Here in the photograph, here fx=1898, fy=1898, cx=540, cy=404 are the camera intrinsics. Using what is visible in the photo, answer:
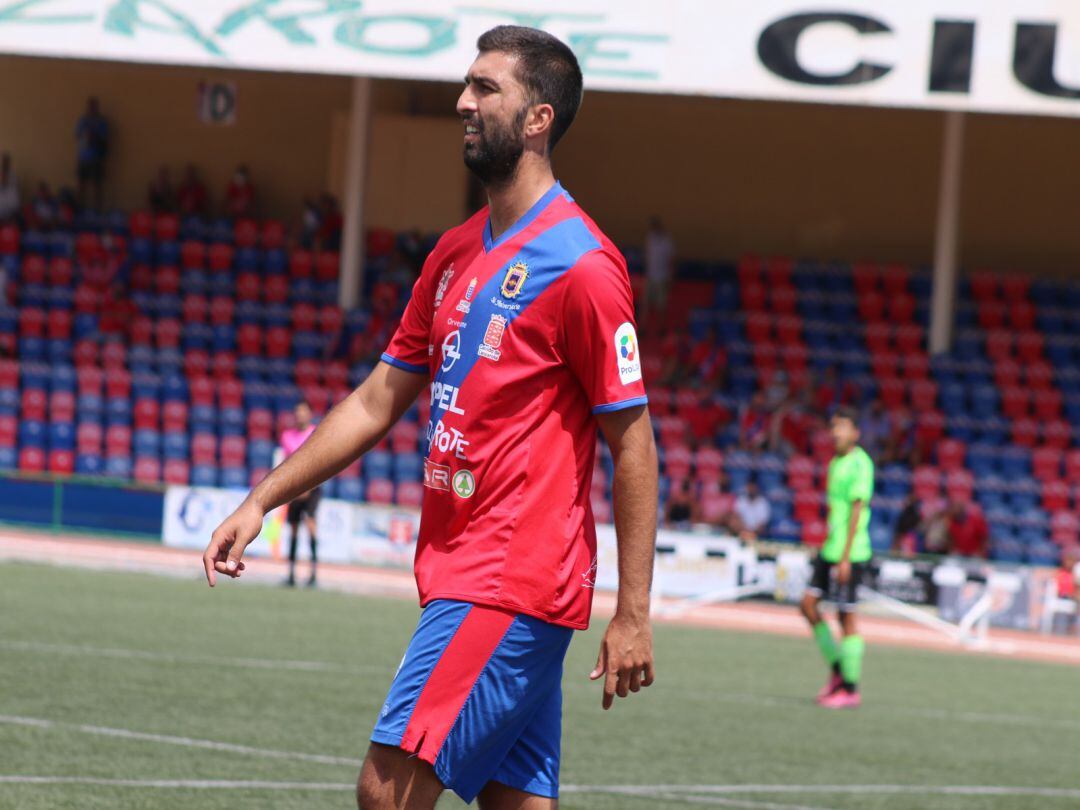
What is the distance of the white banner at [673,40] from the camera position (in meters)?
22.9

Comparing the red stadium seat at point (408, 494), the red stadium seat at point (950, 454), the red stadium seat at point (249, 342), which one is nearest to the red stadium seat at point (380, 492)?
the red stadium seat at point (408, 494)

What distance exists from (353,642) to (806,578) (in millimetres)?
7613

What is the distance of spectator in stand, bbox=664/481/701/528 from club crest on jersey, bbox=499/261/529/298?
63.6 ft

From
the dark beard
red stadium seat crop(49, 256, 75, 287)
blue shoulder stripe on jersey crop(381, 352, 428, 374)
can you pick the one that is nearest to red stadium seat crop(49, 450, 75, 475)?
red stadium seat crop(49, 256, 75, 287)

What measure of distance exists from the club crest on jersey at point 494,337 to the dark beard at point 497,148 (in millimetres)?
321

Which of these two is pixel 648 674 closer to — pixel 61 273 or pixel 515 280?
pixel 515 280

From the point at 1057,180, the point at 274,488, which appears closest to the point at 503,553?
the point at 274,488

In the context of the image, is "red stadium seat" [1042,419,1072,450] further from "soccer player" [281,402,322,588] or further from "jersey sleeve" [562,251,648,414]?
"jersey sleeve" [562,251,648,414]

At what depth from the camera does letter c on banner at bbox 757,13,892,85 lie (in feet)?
76.2

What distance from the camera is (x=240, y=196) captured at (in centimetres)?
3158

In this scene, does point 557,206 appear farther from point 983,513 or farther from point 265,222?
point 265,222

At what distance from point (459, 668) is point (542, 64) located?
133 cm

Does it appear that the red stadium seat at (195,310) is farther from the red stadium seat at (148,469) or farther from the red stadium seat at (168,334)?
the red stadium seat at (148,469)

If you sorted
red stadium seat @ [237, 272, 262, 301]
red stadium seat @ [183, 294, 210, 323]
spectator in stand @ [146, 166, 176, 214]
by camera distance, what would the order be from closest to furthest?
red stadium seat @ [183, 294, 210, 323]
red stadium seat @ [237, 272, 262, 301]
spectator in stand @ [146, 166, 176, 214]
